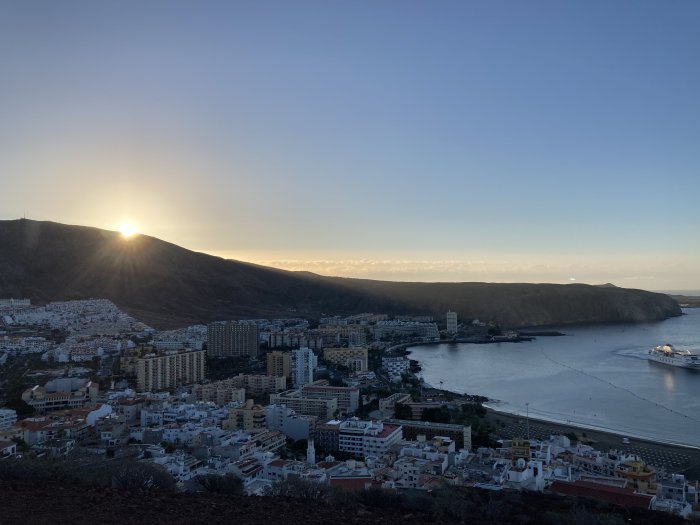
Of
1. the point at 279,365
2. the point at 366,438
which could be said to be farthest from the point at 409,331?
the point at 366,438

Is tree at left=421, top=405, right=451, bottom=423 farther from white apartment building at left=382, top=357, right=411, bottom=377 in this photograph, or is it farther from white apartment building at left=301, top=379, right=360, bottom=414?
white apartment building at left=382, top=357, right=411, bottom=377

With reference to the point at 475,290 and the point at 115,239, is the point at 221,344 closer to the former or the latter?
the point at 115,239

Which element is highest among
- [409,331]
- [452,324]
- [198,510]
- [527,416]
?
[198,510]

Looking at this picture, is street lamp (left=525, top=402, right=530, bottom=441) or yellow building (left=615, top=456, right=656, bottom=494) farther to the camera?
street lamp (left=525, top=402, right=530, bottom=441)

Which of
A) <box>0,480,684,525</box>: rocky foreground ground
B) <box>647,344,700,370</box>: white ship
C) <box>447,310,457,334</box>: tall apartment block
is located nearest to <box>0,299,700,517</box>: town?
<box>0,480,684,525</box>: rocky foreground ground

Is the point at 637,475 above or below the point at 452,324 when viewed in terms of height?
below

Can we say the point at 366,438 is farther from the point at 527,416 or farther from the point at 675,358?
the point at 675,358

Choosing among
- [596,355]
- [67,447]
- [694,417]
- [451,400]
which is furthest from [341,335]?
[67,447]
